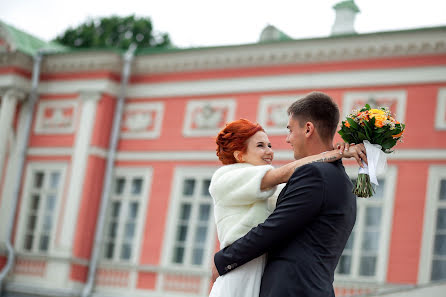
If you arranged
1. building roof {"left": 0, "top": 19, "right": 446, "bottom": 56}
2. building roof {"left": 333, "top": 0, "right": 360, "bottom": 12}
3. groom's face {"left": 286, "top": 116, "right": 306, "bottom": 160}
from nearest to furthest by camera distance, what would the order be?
groom's face {"left": 286, "top": 116, "right": 306, "bottom": 160} → building roof {"left": 0, "top": 19, "right": 446, "bottom": 56} → building roof {"left": 333, "top": 0, "right": 360, "bottom": 12}

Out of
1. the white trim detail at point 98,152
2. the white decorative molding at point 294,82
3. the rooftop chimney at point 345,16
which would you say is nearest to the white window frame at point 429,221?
the white decorative molding at point 294,82

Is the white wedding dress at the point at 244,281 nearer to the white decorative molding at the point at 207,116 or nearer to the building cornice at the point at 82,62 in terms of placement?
the white decorative molding at the point at 207,116

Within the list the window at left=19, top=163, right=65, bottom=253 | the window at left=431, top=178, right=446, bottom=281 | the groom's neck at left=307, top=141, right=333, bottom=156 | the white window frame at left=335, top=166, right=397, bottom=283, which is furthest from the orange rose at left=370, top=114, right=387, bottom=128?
the window at left=19, top=163, right=65, bottom=253

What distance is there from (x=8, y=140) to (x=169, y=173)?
400 centimetres

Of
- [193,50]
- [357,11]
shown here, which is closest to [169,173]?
[193,50]

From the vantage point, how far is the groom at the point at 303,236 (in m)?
2.76

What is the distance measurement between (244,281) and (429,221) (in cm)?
→ 1026

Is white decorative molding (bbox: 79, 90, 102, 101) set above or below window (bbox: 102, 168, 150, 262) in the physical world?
above

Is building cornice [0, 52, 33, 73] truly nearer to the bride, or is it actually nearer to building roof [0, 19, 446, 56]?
building roof [0, 19, 446, 56]

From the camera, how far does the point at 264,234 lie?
278 centimetres

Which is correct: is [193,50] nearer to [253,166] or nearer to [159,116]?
[159,116]

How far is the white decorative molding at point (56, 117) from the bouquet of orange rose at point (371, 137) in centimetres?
1389

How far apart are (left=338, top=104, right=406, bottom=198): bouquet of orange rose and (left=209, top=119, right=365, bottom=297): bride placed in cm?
5

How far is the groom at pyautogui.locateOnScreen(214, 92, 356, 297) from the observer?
9.04ft
